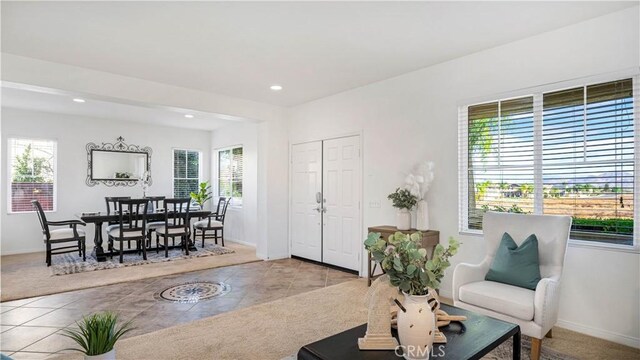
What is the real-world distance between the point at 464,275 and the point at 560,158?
1.42m

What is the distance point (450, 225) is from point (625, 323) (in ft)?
5.29

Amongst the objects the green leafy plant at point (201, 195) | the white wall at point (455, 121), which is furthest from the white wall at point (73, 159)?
the white wall at point (455, 121)

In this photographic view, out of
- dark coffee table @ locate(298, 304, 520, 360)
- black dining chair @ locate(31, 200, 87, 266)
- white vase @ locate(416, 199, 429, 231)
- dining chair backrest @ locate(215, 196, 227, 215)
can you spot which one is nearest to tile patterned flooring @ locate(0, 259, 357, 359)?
black dining chair @ locate(31, 200, 87, 266)

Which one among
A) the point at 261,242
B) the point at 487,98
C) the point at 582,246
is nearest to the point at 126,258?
the point at 261,242

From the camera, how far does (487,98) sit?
3592mm

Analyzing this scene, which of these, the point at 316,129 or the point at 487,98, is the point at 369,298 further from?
the point at 316,129

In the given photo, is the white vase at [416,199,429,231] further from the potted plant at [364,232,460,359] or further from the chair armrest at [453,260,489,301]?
the potted plant at [364,232,460,359]

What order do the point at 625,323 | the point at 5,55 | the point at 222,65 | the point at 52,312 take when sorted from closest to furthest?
the point at 625,323 → the point at 52,312 → the point at 5,55 → the point at 222,65

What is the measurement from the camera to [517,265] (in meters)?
2.76

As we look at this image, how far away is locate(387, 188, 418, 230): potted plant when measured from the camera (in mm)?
3988

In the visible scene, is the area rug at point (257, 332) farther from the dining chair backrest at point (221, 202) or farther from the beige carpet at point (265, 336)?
the dining chair backrest at point (221, 202)

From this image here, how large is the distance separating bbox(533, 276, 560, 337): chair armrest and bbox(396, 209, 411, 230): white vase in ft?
5.48

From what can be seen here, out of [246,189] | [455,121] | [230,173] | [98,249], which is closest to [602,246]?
[455,121]

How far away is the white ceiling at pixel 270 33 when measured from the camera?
2739 millimetres
